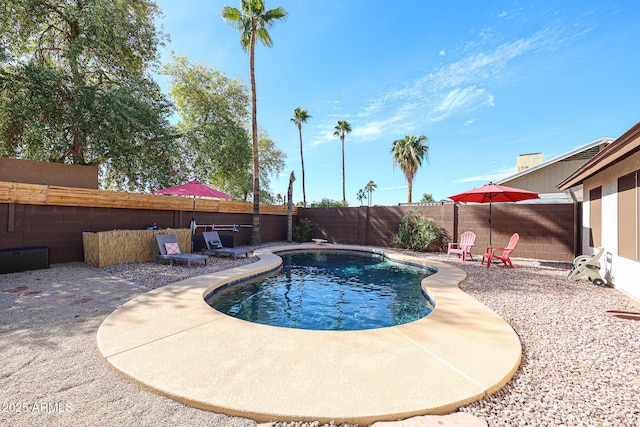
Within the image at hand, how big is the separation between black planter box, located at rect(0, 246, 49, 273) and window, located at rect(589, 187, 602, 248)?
12.5m

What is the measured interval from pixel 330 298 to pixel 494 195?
20.9 feet

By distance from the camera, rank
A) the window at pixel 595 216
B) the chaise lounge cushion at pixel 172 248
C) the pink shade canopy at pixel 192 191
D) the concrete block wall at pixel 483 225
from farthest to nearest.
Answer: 1. the concrete block wall at pixel 483 225
2. the pink shade canopy at pixel 192 191
3. the chaise lounge cushion at pixel 172 248
4. the window at pixel 595 216

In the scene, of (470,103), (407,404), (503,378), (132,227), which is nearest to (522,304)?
(503,378)

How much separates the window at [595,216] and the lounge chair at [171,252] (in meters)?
9.39

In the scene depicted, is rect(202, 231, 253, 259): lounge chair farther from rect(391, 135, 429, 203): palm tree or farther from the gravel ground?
rect(391, 135, 429, 203): palm tree

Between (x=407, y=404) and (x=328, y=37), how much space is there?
13.7 m

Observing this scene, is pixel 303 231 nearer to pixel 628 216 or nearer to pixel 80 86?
pixel 80 86

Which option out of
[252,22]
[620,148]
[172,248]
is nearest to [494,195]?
[620,148]

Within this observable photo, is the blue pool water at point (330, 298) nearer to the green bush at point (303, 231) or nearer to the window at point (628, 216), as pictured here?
the window at point (628, 216)

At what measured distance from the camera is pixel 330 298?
511 centimetres

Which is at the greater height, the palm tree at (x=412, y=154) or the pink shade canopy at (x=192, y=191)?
the palm tree at (x=412, y=154)

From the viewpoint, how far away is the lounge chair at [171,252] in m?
6.79

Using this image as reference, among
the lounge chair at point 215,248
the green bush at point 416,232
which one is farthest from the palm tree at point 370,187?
the lounge chair at point 215,248

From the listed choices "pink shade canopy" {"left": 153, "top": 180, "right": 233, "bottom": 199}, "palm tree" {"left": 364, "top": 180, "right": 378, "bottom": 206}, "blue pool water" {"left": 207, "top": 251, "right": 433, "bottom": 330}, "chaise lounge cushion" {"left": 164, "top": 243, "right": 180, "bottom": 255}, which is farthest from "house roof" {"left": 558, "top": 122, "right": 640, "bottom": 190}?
"palm tree" {"left": 364, "top": 180, "right": 378, "bottom": 206}
